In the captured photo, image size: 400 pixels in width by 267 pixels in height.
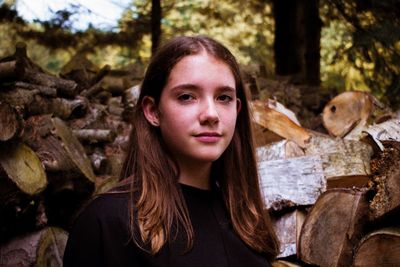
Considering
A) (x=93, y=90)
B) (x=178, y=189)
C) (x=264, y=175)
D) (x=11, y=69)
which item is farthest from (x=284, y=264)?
(x=93, y=90)

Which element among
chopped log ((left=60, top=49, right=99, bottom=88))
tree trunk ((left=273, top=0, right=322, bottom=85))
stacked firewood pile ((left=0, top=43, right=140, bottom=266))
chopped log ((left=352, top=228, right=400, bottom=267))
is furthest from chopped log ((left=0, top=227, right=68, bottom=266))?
tree trunk ((left=273, top=0, right=322, bottom=85))

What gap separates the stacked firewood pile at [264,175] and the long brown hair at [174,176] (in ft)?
1.40

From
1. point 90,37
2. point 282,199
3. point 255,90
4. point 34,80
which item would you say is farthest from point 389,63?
point 34,80

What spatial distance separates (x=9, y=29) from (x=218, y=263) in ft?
14.2

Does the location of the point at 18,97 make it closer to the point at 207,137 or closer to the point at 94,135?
the point at 94,135

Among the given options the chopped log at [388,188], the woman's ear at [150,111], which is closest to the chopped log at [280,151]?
the chopped log at [388,188]

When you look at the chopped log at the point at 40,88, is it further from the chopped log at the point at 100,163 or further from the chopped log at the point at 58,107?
the chopped log at the point at 100,163

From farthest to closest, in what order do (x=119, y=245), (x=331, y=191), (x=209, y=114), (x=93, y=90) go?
1. (x=93, y=90)
2. (x=331, y=191)
3. (x=209, y=114)
4. (x=119, y=245)

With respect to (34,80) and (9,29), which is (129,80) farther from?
(34,80)

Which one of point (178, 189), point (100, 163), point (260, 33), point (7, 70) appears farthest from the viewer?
point (260, 33)

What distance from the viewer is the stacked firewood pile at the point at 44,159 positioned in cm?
240

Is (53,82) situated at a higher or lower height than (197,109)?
higher

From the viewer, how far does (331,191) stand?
7.90 feet

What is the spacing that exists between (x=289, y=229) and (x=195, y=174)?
960 millimetres
